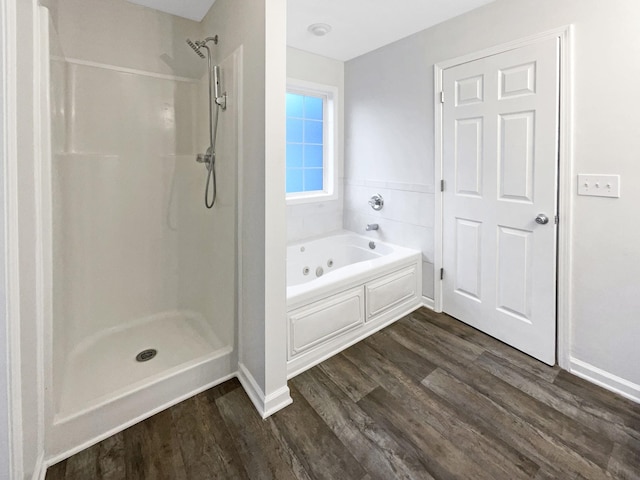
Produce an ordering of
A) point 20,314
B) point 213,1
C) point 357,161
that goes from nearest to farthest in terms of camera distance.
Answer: point 20,314 → point 213,1 → point 357,161

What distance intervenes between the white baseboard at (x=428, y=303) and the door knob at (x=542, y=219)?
1.07 m

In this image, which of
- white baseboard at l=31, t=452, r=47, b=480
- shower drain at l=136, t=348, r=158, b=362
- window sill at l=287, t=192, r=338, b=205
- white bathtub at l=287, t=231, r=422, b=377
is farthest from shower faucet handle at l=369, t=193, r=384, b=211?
white baseboard at l=31, t=452, r=47, b=480

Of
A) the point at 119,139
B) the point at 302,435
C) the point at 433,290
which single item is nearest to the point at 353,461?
the point at 302,435

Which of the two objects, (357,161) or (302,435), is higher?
(357,161)

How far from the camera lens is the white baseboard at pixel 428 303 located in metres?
2.83

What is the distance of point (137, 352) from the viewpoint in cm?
214

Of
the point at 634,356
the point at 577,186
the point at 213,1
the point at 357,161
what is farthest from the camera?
the point at 357,161

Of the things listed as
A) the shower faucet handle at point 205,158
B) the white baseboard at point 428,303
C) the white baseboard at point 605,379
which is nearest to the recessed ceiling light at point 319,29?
the shower faucet handle at point 205,158

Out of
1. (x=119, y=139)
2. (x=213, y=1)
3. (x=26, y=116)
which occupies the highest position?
(x=213, y=1)

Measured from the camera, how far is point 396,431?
1.58 meters

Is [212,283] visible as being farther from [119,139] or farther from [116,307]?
[119,139]

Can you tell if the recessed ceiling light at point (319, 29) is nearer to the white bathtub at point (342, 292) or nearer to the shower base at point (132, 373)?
the white bathtub at point (342, 292)

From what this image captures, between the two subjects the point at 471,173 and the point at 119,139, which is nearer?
the point at 119,139

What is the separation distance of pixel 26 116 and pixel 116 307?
1.59m
